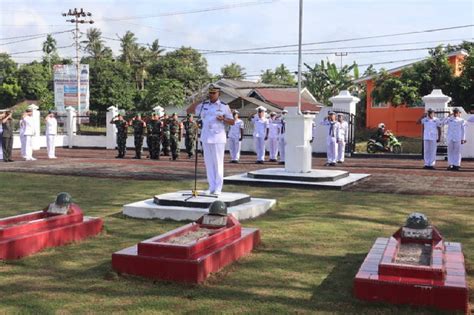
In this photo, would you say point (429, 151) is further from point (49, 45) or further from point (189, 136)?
point (49, 45)

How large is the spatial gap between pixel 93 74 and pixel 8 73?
13.8m

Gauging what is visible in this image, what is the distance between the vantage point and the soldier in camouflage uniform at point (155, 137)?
71.3 feet

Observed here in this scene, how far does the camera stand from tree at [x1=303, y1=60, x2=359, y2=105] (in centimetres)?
4456

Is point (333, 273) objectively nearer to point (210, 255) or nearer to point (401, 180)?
point (210, 255)

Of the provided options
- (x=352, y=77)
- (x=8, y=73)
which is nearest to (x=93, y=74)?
(x=8, y=73)

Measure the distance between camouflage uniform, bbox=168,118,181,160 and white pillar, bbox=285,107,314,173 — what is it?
8.97 m

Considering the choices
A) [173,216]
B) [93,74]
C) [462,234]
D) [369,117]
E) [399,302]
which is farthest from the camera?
[93,74]

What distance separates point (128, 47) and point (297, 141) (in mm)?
54930

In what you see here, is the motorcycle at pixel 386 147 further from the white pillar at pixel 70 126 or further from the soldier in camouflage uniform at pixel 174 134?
the white pillar at pixel 70 126

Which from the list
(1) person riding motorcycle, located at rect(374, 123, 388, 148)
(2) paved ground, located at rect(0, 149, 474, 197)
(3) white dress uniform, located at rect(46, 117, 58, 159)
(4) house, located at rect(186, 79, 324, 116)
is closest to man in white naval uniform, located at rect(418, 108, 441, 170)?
(2) paved ground, located at rect(0, 149, 474, 197)

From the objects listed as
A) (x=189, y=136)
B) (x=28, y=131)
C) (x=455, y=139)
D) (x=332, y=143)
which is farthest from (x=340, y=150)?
(x=28, y=131)

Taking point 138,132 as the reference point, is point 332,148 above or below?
below

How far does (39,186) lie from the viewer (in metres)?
12.4

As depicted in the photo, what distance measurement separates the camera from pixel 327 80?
154 ft
